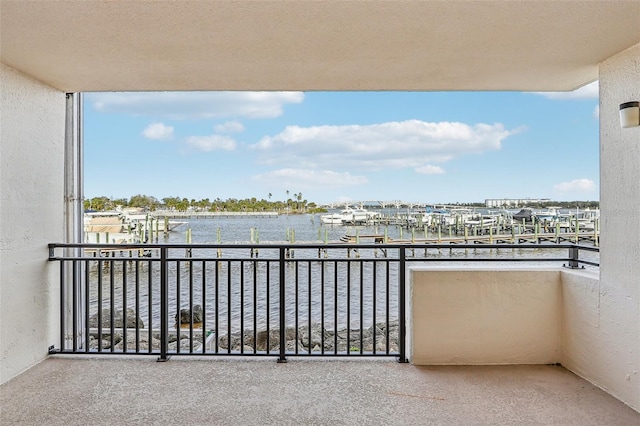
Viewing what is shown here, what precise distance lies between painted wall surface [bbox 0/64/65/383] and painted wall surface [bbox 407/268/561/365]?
2.85m

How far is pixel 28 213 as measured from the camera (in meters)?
2.89

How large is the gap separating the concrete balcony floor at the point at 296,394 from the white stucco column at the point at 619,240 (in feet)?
0.55

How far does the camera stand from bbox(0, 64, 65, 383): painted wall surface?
2678 mm

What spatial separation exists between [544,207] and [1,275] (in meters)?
11.3

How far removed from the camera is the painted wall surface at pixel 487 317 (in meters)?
2.99

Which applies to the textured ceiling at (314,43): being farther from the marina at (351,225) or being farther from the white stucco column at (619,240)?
the marina at (351,225)

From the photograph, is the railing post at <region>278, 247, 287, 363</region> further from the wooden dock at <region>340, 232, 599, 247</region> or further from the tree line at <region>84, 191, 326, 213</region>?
the tree line at <region>84, 191, 326, 213</region>

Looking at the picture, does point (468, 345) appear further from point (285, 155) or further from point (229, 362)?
point (285, 155)

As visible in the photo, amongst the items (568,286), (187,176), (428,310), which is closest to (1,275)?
(428,310)

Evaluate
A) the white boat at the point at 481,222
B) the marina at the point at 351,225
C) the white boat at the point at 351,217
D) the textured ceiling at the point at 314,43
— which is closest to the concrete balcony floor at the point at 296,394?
the textured ceiling at the point at 314,43

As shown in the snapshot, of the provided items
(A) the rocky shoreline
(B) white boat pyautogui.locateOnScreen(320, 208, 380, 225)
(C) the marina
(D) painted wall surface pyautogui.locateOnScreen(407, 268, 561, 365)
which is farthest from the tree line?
(D) painted wall surface pyautogui.locateOnScreen(407, 268, 561, 365)

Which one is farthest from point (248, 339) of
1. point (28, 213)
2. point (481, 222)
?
point (481, 222)

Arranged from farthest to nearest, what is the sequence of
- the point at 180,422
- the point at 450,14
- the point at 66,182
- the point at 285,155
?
the point at 285,155 → the point at 66,182 → the point at 180,422 → the point at 450,14

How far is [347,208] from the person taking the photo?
15797 millimetres
